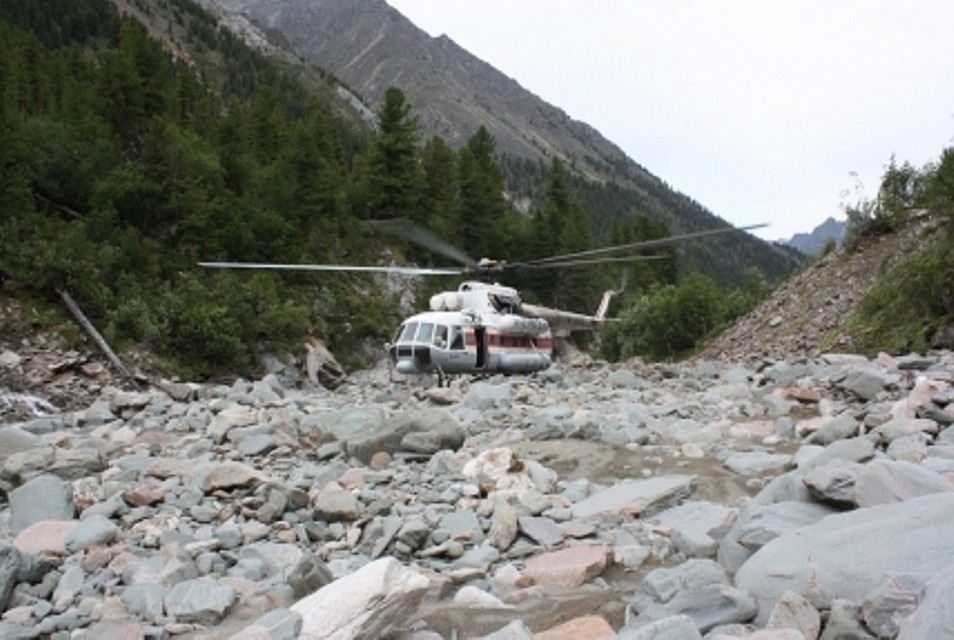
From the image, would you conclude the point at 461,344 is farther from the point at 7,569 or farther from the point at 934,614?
the point at 934,614

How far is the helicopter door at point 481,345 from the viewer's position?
60.0ft

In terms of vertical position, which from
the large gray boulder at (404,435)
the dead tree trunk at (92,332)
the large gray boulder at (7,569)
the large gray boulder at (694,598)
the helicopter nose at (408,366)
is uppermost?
the large gray boulder at (694,598)

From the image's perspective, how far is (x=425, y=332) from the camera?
57.2ft

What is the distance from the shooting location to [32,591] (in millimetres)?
4801

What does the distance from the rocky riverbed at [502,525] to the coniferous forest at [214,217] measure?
13539 mm

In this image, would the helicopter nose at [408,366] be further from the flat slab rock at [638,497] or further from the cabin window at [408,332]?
the flat slab rock at [638,497]

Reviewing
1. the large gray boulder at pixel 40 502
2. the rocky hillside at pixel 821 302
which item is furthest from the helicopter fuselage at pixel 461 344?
the large gray boulder at pixel 40 502

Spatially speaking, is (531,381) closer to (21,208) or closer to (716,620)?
(716,620)

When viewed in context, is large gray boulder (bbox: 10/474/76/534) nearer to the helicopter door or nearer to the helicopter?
the helicopter

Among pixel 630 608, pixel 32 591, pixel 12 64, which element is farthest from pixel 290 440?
pixel 12 64

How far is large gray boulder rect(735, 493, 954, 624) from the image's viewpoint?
3.22 metres

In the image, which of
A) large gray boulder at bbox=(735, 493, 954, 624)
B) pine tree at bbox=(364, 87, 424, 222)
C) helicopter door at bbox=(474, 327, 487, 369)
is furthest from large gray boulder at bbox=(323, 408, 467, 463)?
pine tree at bbox=(364, 87, 424, 222)

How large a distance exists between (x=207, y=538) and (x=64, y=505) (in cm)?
177

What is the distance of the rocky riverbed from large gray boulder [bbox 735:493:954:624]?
0.04 feet
